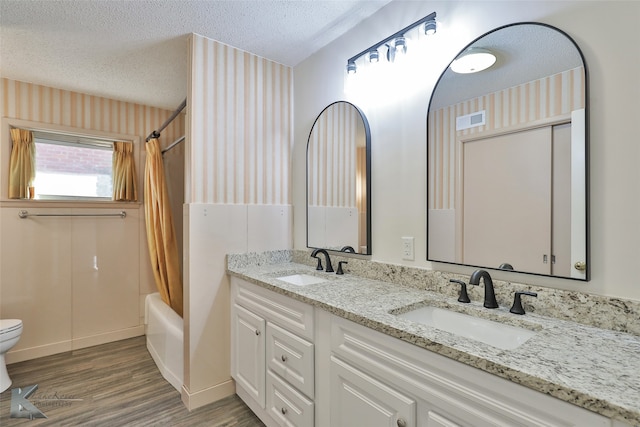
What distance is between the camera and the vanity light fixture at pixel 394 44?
4.85 feet

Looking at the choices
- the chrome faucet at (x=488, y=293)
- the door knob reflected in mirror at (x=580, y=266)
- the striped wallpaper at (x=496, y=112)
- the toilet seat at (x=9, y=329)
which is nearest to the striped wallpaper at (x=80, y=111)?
the toilet seat at (x=9, y=329)

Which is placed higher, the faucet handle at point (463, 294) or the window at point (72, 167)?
the window at point (72, 167)

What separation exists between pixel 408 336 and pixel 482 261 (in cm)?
59

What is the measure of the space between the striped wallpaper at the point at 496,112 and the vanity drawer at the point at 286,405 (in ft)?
3.71

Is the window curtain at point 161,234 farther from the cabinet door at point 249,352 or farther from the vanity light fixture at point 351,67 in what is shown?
the vanity light fixture at point 351,67

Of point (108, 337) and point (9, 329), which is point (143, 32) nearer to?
point (9, 329)

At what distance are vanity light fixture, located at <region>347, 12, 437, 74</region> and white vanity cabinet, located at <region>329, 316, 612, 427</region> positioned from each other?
138 centimetres

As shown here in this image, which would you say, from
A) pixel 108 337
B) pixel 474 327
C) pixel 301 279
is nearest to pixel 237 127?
pixel 301 279

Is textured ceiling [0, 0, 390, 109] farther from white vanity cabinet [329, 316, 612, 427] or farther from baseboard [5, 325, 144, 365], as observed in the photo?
baseboard [5, 325, 144, 365]

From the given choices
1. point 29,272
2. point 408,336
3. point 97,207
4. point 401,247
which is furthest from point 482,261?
point 29,272

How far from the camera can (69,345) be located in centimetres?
285

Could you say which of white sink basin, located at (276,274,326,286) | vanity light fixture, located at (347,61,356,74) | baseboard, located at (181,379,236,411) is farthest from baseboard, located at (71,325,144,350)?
vanity light fixture, located at (347,61,356,74)

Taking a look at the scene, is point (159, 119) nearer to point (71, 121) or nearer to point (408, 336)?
point (71, 121)

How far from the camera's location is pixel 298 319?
59.7 inches
